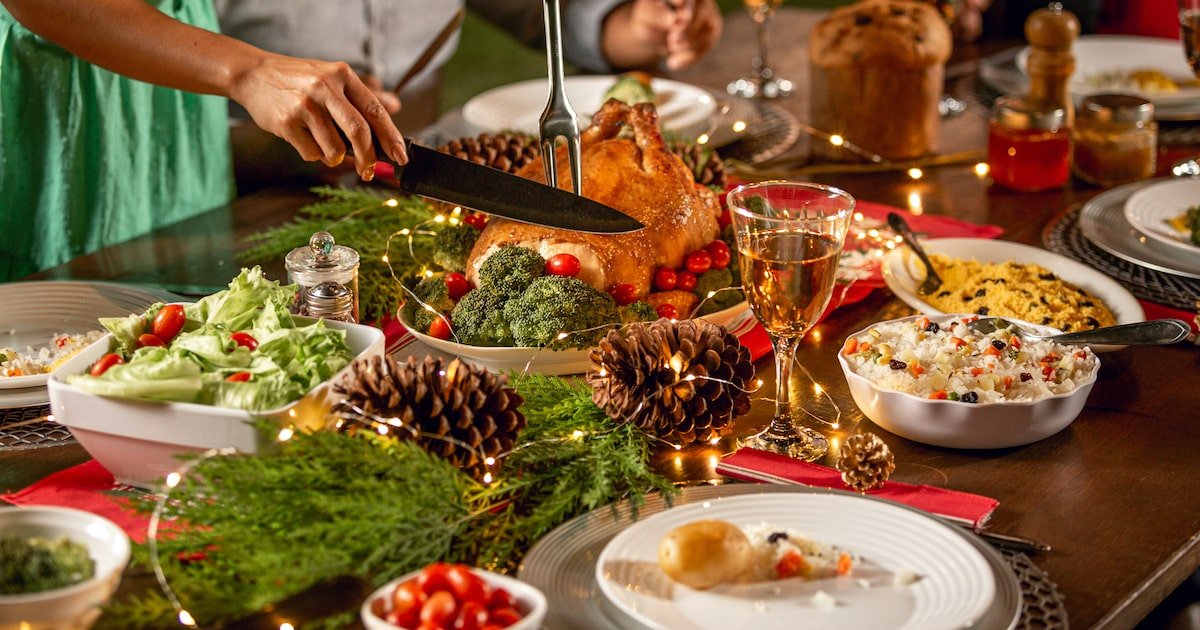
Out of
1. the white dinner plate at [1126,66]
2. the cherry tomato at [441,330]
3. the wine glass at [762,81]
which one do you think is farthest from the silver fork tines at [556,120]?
the white dinner plate at [1126,66]

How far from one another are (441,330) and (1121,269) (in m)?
1.15

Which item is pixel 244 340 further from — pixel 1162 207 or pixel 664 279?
pixel 1162 207

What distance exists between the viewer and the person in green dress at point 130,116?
1.78 metres

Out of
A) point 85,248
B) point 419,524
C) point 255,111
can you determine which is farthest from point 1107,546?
point 85,248

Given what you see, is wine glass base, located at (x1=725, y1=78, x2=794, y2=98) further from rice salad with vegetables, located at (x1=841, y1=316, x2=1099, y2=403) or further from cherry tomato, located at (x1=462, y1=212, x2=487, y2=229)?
rice salad with vegetables, located at (x1=841, y1=316, x2=1099, y2=403)

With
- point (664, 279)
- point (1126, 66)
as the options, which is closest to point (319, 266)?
point (664, 279)

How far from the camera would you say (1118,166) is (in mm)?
2455

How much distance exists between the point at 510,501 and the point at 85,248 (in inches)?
66.0

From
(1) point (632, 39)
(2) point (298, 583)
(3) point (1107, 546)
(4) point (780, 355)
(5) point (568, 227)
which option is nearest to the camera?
(2) point (298, 583)

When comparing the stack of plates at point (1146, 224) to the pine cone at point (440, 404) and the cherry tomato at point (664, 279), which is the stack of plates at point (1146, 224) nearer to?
the cherry tomato at point (664, 279)

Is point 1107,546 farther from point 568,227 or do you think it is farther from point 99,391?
point 99,391

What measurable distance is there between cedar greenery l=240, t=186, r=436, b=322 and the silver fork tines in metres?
0.29

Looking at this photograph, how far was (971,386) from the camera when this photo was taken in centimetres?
146

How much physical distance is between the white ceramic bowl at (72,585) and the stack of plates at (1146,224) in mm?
1612
